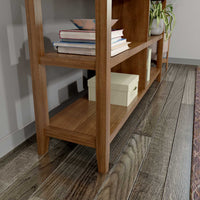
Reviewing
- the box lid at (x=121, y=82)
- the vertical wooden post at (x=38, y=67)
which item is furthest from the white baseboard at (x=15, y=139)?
the box lid at (x=121, y=82)

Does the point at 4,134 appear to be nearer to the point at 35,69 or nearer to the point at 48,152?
the point at 48,152

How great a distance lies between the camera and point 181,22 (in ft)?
7.89

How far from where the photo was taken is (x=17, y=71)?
34.7 inches

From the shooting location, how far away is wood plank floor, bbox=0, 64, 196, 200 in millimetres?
689

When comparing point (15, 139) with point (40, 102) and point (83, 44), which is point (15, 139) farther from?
point (83, 44)

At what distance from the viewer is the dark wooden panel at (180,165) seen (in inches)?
27.4

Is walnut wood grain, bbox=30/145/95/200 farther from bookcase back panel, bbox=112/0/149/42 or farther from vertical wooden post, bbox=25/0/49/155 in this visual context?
bookcase back panel, bbox=112/0/149/42


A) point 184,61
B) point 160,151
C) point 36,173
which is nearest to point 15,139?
point 36,173

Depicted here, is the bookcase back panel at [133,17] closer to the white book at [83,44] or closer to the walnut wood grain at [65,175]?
the white book at [83,44]

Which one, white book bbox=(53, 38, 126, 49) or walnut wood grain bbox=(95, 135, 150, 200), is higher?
white book bbox=(53, 38, 126, 49)

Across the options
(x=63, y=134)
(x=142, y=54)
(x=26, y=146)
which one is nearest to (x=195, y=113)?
(x=142, y=54)

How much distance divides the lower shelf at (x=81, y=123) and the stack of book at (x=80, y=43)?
0.26 meters

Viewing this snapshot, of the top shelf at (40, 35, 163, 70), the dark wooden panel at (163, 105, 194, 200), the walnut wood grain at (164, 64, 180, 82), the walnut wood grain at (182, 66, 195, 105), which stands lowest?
the dark wooden panel at (163, 105, 194, 200)

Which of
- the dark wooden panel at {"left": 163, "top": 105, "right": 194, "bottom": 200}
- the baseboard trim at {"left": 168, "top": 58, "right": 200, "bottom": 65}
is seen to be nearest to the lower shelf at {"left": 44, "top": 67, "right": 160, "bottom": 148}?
the dark wooden panel at {"left": 163, "top": 105, "right": 194, "bottom": 200}
